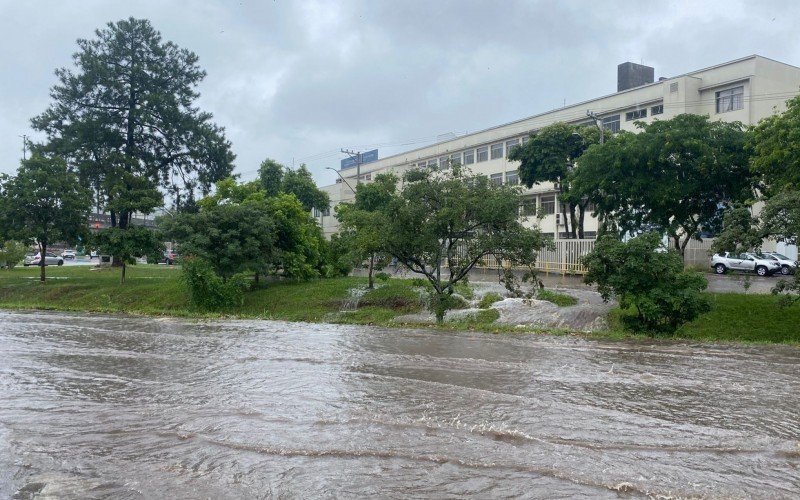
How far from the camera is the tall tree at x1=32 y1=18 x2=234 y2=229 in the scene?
37.3 m

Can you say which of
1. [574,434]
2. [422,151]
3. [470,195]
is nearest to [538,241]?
[470,195]

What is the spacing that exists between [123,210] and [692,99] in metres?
34.9

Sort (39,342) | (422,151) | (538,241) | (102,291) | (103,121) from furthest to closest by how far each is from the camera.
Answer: (422,151)
(103,121)
(102,291)
(538,241)
(39,342)

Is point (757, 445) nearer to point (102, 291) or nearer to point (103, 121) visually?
point (102, 291)

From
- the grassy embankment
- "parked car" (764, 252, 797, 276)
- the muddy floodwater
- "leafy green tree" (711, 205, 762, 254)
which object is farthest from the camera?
"parked car" (764, 252, 797, 276)

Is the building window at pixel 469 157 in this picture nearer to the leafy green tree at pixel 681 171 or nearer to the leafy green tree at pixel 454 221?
the leafy green tree at pixel 681 171

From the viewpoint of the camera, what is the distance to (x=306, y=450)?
5723 millimetres

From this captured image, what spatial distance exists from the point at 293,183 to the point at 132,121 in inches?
635

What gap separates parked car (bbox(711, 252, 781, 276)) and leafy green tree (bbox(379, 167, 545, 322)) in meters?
15.2

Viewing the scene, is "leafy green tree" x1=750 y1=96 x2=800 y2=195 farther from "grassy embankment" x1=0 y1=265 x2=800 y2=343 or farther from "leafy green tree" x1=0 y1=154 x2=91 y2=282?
"leafy green tree" x1=0 y1=154 x2=91 y2=282

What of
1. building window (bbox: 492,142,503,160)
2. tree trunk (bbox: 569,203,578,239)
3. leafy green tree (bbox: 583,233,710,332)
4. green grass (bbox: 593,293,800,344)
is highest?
building window (bbox: 492,142,503,160)

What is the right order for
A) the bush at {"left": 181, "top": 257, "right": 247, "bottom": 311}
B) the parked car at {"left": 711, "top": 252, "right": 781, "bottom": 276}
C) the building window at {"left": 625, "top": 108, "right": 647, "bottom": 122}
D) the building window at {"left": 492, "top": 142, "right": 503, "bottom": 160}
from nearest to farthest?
1. the bush at {"left": 181, "top": 257, "right": 247, "bottom": 311}
2. the parked car at {"left": 711, "top": 252, "right": 781, "bottom": 276}
3. the building window at {"left": 625, "top": 108, "right": 647, "bottom": 122}
4. the building window at {"left": 492, "top": 142, "right": 503, "bottom": 160}

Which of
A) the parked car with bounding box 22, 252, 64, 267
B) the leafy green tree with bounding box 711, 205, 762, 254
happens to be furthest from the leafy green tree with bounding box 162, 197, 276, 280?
the parked car with bounding box 22, 252, 64, 267

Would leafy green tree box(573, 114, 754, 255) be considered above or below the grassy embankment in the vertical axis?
above
